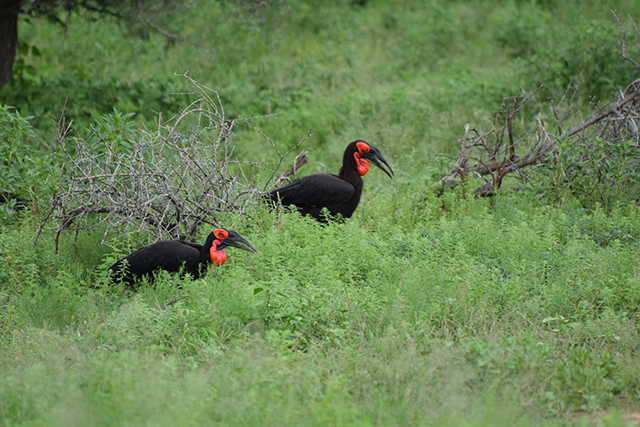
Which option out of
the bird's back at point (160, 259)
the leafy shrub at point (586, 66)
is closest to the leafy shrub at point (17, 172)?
the bird's back at point (160, 259)

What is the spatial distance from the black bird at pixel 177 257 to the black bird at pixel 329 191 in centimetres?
132

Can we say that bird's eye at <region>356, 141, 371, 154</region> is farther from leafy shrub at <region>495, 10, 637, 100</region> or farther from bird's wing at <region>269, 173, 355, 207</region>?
leafy shrub at <region>495, 10, 637, 100</region>

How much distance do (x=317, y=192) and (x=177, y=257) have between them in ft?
6.13

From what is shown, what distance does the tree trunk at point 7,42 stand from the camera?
9602 millimetres

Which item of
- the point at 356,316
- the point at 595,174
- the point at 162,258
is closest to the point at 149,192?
the point at 162,258

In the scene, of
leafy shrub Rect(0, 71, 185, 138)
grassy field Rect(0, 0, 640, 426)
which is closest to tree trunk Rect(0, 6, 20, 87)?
leafy shrub Rect(0, 71, 185, 138)

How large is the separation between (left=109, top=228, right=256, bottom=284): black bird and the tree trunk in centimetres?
621

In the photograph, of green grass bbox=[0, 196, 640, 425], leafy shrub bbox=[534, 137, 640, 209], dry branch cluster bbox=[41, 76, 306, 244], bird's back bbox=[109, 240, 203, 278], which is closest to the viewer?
green grass bbox=[0, 196, 640, 425]

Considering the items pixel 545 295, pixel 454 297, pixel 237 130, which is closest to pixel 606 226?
pixel 545 295

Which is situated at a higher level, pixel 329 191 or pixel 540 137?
pixel 540 137

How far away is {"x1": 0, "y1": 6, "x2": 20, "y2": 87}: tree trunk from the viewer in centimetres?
960

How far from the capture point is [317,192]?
6.39 metres

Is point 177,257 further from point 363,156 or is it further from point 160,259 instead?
point 363,156

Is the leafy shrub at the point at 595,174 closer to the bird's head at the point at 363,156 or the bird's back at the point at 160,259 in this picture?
the bird's head at the point at 363,156
